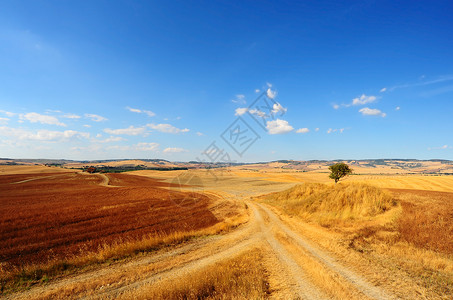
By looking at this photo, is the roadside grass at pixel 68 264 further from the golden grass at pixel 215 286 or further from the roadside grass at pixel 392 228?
the roadside grass at pixel 392 228

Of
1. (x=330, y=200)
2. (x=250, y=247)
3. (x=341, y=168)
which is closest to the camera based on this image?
(x=250, y=247)

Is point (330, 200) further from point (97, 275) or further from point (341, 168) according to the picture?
point (341, 168)

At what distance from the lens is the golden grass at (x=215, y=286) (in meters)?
7.74

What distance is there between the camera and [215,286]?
848 cm

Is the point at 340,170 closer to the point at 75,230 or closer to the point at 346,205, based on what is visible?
the point at 346,205

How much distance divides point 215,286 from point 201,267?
2.02 meters

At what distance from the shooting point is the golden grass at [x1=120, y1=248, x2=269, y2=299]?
25.4 feet

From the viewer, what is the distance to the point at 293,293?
796cm

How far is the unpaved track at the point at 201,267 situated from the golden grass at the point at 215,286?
23.0 inches

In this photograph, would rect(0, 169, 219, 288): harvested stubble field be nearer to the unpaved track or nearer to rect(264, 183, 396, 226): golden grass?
the unpaved track

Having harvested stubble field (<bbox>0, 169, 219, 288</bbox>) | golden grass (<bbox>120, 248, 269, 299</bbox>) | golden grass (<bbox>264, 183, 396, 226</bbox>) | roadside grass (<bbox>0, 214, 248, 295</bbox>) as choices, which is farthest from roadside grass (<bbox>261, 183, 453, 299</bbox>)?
roadside grass (<bbox>0, 214, 248, 295</bbox>)

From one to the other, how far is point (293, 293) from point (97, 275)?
30.2 ft

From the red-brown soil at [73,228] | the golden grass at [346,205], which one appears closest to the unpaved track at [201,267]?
the red-brown soil at [73,228]

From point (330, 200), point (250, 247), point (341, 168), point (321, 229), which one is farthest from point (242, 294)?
point (341, 168)
